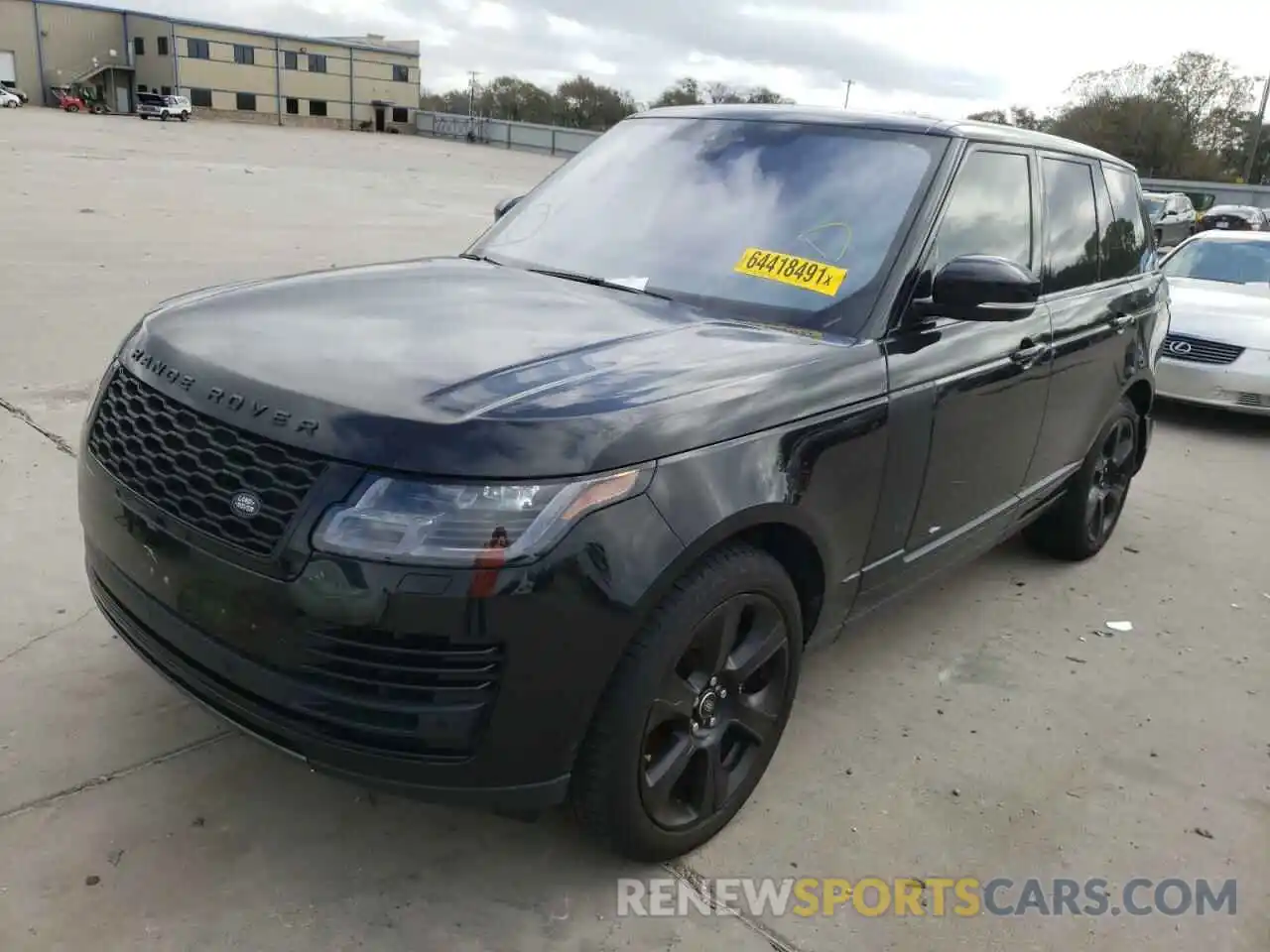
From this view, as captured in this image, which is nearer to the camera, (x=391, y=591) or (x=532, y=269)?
(x=391, y=591)

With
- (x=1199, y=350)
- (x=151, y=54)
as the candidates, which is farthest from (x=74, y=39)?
(x=1199, y=350)

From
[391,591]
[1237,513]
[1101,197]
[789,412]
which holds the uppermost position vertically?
[1101,197]

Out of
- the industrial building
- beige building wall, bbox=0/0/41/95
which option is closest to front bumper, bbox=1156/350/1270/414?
the industrial building

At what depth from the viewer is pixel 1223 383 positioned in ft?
25.9

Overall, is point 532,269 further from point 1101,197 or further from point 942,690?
point 1101,197

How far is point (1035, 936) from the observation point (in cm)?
258

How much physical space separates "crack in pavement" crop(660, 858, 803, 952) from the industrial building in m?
89.8

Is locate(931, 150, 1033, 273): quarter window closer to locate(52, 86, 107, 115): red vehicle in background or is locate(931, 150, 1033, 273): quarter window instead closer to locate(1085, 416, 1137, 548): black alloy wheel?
locate(1085, 416, 1137, 548): black alloy wheel

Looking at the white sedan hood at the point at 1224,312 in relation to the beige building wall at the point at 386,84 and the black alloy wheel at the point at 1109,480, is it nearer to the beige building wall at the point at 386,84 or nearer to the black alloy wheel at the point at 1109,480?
the black alloy wheel at the point at 1109,480

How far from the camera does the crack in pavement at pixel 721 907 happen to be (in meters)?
2.47

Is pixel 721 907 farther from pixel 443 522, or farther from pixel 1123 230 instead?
pixel 1123 230

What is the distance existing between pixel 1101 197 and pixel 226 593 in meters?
3.98

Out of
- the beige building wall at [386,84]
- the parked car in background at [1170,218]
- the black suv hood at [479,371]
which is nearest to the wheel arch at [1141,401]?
the black suv hood at [479,371]

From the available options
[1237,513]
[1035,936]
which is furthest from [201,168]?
[1035,936]
